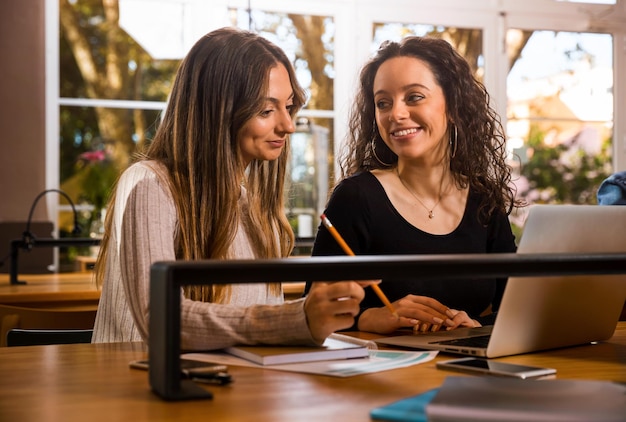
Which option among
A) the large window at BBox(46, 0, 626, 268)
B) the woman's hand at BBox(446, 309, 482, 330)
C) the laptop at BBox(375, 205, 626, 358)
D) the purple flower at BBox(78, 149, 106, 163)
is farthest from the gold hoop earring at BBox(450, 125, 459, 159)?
the purple flower at BBox(78, 149, 106, 163)

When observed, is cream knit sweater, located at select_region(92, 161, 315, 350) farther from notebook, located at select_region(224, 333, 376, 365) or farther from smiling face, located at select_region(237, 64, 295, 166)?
smiling face, located at select_region(237, 64, 295, 166)

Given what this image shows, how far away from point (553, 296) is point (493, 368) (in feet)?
0.78

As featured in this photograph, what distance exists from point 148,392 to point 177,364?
0.27 ft

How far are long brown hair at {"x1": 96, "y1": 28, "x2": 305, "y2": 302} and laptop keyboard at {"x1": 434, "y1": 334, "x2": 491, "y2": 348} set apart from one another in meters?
0.48

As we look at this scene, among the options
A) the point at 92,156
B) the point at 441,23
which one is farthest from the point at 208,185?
the point at 441,23

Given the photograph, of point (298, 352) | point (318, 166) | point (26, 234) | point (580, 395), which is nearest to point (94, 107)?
point (318, 166)

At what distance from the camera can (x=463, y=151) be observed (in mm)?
2314

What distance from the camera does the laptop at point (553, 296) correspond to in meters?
1.31

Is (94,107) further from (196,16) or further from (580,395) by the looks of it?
(580,395)

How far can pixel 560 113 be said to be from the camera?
6.21 metres

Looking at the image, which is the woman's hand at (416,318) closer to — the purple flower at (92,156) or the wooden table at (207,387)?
the wooden table at (207,387)

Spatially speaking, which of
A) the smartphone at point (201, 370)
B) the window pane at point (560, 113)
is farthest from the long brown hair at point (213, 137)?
the window pane at point (560, 113)

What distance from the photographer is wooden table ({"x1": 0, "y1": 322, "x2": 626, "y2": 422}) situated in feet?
3.12

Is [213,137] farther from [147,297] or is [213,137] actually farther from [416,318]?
[416,318]
